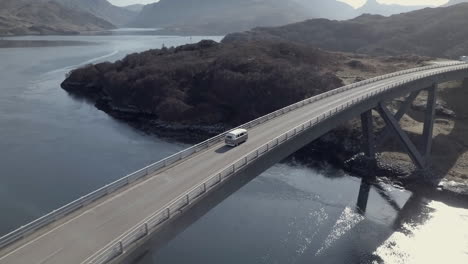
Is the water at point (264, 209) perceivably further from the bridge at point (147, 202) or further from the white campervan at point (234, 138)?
the white campervan at point (234, 138)

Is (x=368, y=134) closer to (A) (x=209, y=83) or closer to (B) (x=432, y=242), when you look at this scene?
(B) (x=432, y=242)

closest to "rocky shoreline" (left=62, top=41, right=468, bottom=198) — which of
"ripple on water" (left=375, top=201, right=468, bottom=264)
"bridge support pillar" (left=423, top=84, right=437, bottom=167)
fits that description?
"bridge support pillar" (left=423, top=84, right=437, bottom=167)

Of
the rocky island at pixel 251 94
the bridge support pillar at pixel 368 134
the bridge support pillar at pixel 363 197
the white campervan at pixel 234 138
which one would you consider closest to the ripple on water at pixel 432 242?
the bridge support pillar at pixel 363 197

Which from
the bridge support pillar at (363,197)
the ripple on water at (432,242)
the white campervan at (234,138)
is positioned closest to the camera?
the white campervan at (234,138)

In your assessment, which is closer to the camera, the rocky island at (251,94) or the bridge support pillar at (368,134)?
the bridge support pillar at (368,134)

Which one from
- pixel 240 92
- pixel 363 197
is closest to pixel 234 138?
pixel 363 197

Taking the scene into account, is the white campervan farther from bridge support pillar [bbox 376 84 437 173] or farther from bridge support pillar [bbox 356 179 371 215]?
bridge support pillar [bbox 376 84 437 173]

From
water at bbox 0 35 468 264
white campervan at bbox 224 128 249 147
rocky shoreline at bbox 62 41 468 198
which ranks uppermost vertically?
white campervan at bbox 224 128 249 147

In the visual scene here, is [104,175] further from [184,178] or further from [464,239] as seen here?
[464,239]
